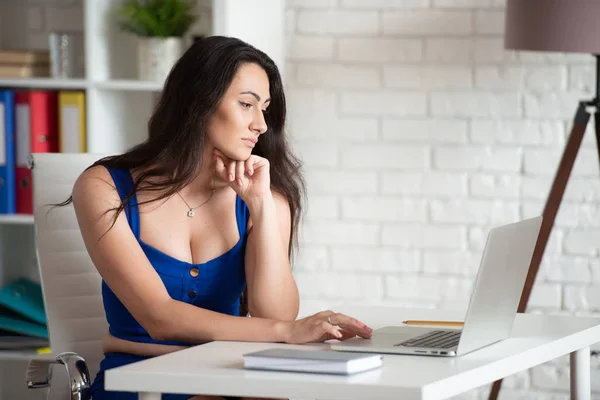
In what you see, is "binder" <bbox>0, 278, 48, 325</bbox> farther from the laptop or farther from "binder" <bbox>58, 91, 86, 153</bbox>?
the laptop

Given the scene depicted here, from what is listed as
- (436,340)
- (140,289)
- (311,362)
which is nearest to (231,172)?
(140,289)

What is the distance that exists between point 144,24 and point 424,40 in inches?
36.2

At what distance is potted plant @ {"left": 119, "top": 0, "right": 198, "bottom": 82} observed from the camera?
3.07m

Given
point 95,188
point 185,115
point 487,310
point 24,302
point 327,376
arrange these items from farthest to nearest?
point 24,302 < point 185,115 < point 95,188 < point 487,310 < point 327,376

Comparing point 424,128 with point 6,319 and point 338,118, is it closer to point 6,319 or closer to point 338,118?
point 338,118

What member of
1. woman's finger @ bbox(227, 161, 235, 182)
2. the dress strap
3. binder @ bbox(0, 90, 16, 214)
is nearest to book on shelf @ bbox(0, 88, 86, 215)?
binder @ bbox(0, 90, 16, 214)

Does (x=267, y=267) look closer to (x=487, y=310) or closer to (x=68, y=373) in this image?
(x=68, y=373)

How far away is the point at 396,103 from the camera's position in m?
3.27

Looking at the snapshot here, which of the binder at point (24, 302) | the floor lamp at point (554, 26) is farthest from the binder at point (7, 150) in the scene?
the floor lamp at point (554, 26)

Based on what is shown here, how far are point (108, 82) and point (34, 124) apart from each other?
0.28 metres

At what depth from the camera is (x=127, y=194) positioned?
212cm

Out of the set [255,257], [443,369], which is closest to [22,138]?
[255,257]

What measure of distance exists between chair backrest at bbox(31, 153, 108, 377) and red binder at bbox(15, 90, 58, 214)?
2.58ft

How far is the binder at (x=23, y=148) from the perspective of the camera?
3129 mm
